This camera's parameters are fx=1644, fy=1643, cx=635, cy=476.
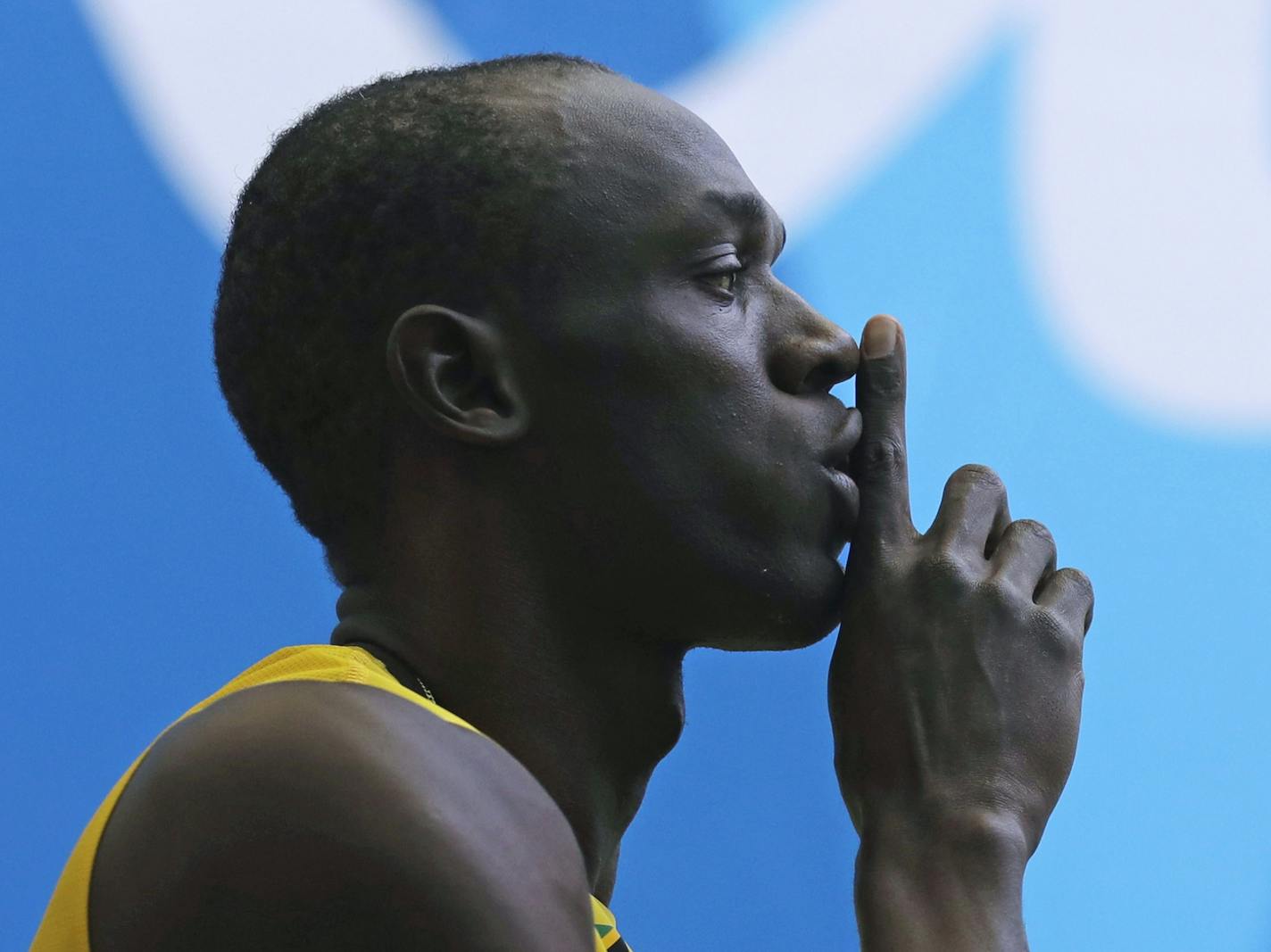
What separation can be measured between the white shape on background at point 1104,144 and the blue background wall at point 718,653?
0.8 inches

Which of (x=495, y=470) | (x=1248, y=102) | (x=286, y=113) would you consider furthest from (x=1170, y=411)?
(x=495, y=470)

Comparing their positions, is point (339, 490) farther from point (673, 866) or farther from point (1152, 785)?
point (1152, 785)

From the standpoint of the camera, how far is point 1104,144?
183cm

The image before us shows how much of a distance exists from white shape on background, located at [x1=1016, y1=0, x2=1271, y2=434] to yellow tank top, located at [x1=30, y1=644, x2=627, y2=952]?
117 cm

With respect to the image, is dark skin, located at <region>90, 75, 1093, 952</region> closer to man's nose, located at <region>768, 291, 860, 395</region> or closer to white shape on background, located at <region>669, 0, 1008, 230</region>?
man's nose, located at <region>768, 291, 860, 395</region>

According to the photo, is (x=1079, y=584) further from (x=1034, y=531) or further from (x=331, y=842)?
(x=331, y=842)

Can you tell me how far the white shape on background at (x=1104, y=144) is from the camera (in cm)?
175

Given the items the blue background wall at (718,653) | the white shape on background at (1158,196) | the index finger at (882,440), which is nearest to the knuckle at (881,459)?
the index finger at (882,440)

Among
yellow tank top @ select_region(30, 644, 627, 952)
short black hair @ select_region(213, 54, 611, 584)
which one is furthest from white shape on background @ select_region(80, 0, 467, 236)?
yellow tank top @ select_region(30, 644, 627, 952)

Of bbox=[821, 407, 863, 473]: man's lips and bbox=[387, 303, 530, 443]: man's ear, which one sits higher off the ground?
bbox=[821, 407, 863, 473]: man's lips

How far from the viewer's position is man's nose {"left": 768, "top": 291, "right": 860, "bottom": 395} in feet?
3.09

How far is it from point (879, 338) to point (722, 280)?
134 mm

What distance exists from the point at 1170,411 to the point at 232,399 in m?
1.15

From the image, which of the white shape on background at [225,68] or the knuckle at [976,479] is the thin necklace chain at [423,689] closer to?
the knuckle at [976,479]
